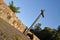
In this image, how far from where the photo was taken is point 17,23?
1611cm

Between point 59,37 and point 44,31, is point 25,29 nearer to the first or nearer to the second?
point 59,37

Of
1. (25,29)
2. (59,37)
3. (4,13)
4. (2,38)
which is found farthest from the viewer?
(59,37)

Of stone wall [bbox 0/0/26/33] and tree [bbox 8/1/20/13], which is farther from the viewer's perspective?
tree [bbox 8/1/20/13]

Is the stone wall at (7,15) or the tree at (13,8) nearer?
the stone wall at (7,15)

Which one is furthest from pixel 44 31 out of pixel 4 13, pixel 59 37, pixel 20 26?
pixel 4 13

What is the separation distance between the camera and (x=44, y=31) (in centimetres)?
4941

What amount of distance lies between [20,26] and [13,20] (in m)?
1.76

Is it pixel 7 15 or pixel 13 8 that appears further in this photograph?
pixel 13 8

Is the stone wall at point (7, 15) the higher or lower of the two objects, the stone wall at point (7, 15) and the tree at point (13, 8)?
the lower

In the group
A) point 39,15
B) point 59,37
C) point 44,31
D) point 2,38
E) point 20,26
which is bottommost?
point 2,38

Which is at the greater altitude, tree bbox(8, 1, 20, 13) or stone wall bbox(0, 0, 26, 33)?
tree bbox(8, 1, 20, 13)

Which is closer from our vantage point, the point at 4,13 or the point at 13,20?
the point at 4,13

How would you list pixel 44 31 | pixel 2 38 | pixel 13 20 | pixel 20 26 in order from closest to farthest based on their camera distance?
pixel 2 38 < pixel 13 20 < pixel 20 26 < pixel 44 31

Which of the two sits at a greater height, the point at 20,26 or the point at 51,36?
the point at 51,36
